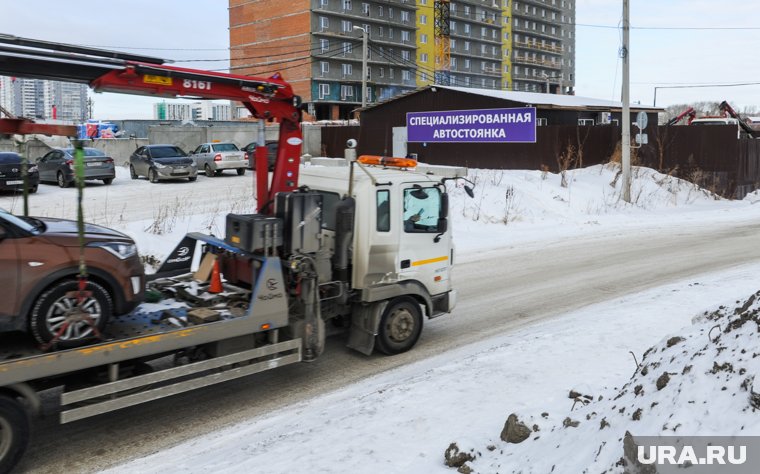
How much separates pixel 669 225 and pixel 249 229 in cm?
1701

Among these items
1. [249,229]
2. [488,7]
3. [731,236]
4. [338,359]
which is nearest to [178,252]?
[249,229]

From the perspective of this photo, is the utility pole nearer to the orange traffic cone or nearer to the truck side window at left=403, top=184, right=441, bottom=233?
the truck side window at left=403, top=184, right=441, bottom=233

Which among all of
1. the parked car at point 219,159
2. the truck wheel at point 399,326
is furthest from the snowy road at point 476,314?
the parked car at point 219,159

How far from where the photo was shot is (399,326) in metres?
8.34

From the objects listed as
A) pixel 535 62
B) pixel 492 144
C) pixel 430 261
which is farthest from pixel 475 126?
pixel 535 62

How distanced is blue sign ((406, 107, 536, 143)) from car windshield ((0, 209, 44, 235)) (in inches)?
916

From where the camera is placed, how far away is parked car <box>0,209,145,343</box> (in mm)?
5418

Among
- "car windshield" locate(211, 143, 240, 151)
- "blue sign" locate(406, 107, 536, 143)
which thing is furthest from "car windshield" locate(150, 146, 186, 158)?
"blue sign" locate(406, 107, 536, 143)

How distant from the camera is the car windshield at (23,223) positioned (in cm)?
569

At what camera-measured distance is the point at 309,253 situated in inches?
288

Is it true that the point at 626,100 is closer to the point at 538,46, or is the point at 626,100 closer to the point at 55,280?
the point at 55,280

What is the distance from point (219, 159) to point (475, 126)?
11.8m

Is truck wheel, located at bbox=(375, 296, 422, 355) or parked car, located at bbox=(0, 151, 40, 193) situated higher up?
parked car, located at bbox=(0, 151, 40, 193)

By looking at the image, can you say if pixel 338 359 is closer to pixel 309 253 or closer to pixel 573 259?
pixel 309 253
